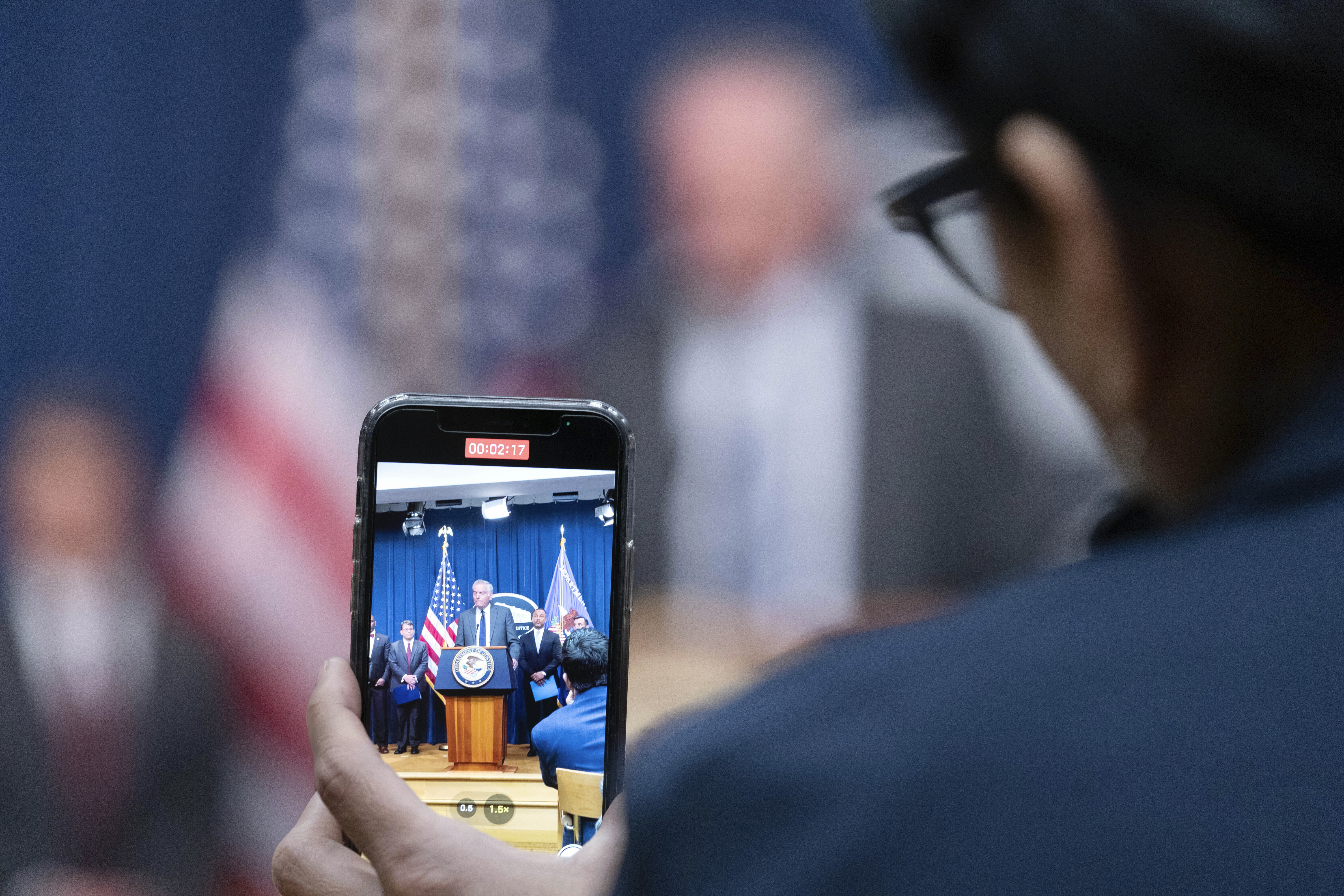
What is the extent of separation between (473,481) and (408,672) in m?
0.09

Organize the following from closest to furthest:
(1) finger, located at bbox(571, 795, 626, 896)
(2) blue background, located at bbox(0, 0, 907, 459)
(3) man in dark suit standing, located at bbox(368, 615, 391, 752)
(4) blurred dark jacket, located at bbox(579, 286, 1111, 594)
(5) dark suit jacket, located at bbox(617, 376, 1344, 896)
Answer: (5) dark suit jacket, located at bbox(617, 376, 1344, 896) < (1) finger, located at bbox(571, 795, 626, 896) < (3) man in dark suit standing, located at bbox(368, 615, 391, 752) < (4) blurred dark jacket, located at bbox(579, 286, 1111, 594) < (2) blue background, located at bbox(0, 0, 907, 459)

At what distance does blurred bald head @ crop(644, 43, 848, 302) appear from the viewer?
2.73 feet

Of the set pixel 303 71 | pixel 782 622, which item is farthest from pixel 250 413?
pixel 782 622

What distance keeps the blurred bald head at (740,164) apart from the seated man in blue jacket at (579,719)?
504 millimetres

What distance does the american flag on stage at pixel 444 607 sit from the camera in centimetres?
41

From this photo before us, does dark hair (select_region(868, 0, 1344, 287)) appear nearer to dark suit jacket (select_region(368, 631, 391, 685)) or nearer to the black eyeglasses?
the black eyeglasses

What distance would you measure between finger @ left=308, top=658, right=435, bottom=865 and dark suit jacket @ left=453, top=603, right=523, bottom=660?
68mm

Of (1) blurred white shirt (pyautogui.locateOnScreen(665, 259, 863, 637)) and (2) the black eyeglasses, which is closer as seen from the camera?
(2) the black eyeglasses

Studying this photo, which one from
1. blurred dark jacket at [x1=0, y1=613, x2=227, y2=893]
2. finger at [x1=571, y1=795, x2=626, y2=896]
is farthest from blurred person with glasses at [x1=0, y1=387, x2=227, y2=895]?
finger at [x1=571, y1=795, x2=626, y2=896]

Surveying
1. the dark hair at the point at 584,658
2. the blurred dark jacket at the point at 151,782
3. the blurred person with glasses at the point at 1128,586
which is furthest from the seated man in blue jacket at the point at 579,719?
the blurred dark jacket at the point at 151,782

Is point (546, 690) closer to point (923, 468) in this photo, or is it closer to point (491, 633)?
point (491, 633)

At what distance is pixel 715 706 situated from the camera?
6.3 inches

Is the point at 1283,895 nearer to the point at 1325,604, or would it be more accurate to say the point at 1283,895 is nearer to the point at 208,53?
the point at 1325,604

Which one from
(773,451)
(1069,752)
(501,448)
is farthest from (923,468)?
(1069,752)
